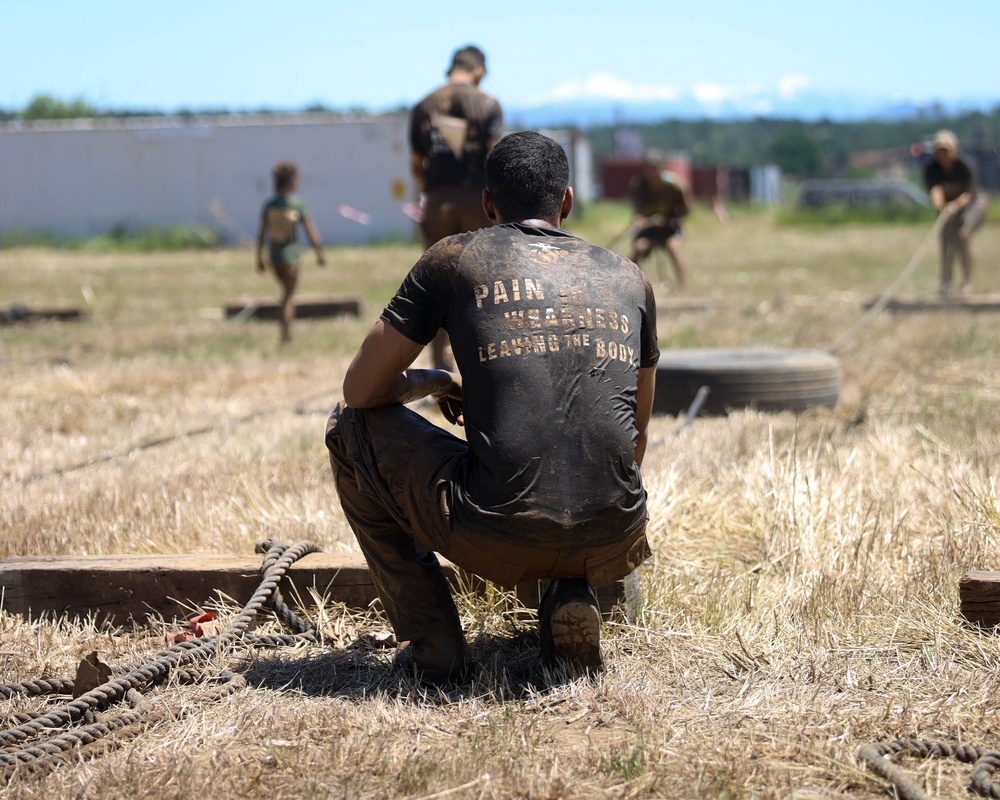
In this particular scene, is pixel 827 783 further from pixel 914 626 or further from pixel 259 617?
pixel 259 617

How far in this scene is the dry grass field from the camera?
265 cm

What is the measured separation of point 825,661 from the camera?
3.30 metres

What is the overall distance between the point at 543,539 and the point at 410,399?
0.55 m

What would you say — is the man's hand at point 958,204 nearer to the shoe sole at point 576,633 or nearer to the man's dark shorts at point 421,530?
the man's dark shorts at point 421,530

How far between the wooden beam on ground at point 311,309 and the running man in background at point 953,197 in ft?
22.1

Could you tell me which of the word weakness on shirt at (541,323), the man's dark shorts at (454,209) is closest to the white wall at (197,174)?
the man's dark shorts at (454,209)

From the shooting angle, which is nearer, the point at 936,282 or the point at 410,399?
the point at 410,399

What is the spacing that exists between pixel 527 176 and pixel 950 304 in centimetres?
1037

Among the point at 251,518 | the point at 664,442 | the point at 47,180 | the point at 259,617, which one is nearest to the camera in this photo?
the point at 259,617

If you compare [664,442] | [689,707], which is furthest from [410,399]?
[664,442]

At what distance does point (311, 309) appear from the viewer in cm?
→ 1302

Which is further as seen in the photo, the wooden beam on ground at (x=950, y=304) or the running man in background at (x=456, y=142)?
the wooden beam on ground at (x=950, y=304)

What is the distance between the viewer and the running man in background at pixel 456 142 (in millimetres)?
7375

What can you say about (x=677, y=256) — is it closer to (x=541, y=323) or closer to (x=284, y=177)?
(x=284, y=177)
